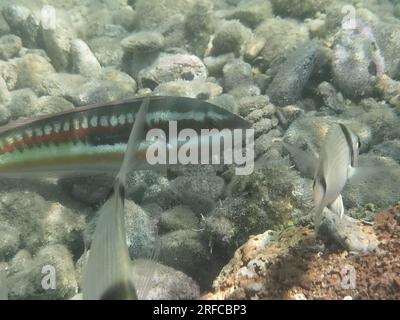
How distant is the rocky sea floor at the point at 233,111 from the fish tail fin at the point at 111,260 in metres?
0.16

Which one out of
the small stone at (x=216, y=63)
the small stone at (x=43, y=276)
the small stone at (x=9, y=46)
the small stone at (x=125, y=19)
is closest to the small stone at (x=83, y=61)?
the small stone at (x=9, y=46)

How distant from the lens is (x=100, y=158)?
359 cm

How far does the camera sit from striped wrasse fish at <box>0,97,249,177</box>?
11.3ft

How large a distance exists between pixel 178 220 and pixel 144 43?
2940 mm

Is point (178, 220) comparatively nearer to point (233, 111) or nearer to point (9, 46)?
point (233, 111)

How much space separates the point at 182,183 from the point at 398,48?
397cm

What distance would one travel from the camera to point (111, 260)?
5.38 ft

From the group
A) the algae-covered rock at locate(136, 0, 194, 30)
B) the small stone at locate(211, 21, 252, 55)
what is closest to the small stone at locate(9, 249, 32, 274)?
the small stone at locate(211, 21, 252, 55)

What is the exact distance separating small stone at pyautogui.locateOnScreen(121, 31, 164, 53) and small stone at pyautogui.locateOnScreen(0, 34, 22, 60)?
1.80 m

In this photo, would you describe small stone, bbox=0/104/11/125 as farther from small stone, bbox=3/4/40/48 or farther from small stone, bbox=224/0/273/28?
small stone, bbox=224/0/273/28

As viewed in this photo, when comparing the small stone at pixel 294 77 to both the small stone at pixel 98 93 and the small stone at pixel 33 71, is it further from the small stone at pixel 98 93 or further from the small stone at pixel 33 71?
the small stone at pixel 33 71

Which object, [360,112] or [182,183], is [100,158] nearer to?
[182,183]

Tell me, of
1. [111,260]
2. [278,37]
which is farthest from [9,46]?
[111,260]
